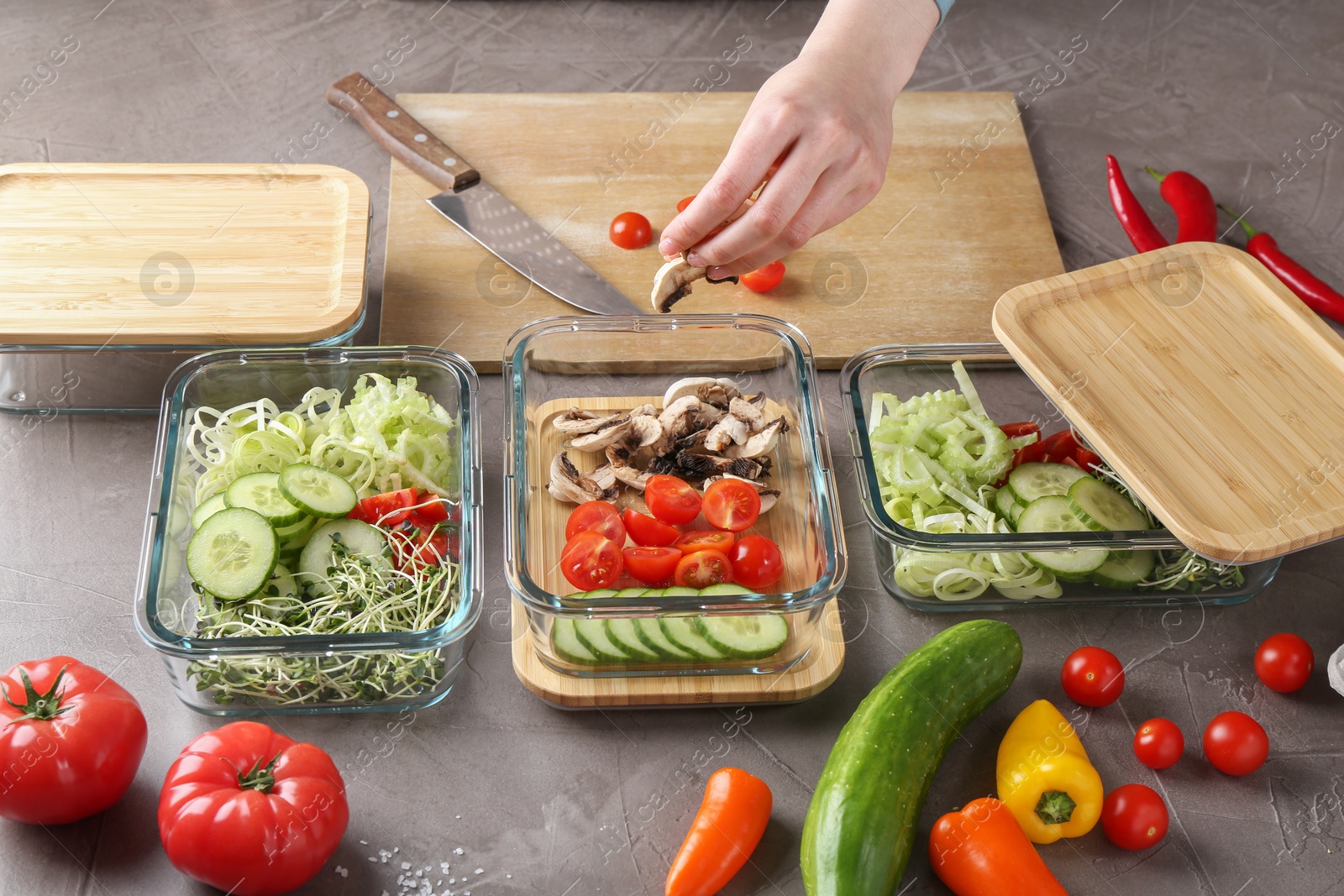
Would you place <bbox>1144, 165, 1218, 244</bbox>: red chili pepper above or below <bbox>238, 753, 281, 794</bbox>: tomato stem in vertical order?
above

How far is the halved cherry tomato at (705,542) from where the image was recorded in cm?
187

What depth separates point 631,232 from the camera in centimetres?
251

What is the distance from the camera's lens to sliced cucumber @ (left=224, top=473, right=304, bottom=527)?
179 cm

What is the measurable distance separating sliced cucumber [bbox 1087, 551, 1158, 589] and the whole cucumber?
259mm

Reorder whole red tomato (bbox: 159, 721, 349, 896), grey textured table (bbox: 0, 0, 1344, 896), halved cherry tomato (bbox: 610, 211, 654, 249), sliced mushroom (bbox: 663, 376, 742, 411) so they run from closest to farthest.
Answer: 1. whole red tomato (bbox: 159, 721, 349, 896)
2. grey textured table (bbox: 0, 0, 1344, 896)
3. sliced mushroom (bbox: 663, 376, 742, 411)
4. halved cherry tomato (bbox: 610, 211, 654, 249)

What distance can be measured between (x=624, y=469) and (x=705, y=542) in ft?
0.83

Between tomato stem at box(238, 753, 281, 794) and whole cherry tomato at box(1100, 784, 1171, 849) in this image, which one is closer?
tomato stem at box(238, 753, 281, 794)

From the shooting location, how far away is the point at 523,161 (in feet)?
8.87

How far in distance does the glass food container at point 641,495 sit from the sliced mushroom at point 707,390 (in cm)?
8

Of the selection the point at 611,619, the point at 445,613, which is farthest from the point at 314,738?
the point at 611,619

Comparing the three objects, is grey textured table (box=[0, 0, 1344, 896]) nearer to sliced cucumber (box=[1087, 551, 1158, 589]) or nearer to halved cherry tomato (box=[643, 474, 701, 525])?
sliced cucumber (box=[1087, 551, 1158, 589])

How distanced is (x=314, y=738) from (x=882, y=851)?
0.92 m

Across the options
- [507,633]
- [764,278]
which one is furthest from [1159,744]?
[764,278]

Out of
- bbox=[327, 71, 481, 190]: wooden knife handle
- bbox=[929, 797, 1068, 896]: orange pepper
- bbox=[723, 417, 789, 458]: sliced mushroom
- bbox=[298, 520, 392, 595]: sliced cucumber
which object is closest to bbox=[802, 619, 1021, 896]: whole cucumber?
bbox=[929, 797, 1068, 896]: orange pepper
